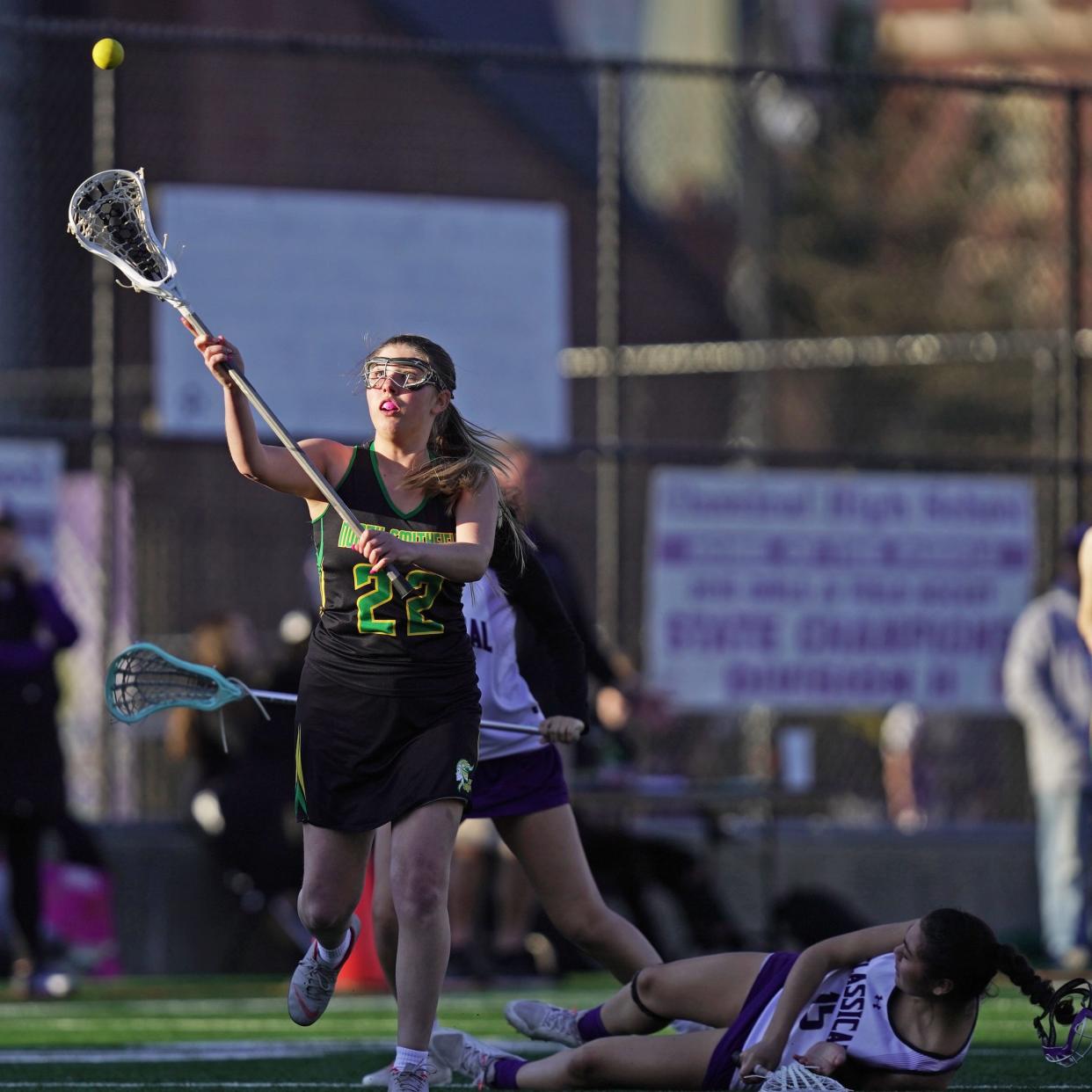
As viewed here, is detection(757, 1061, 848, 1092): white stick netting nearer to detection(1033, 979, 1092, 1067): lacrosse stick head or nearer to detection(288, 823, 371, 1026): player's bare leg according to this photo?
detection(1033, 979, 1092, 1067): lacrosse stick head

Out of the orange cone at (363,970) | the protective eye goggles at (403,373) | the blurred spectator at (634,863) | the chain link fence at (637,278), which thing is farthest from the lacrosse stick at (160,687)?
the chain link fence at (637,278)

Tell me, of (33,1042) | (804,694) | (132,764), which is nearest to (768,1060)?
(33,1042)

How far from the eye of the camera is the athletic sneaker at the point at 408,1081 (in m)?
6.00

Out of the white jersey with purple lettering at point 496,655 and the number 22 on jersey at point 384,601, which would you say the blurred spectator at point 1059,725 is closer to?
the white jersey with purple lettering at point 496,655

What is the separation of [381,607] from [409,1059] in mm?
1112

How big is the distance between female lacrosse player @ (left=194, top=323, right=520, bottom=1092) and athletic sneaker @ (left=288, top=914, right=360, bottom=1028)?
179 mm

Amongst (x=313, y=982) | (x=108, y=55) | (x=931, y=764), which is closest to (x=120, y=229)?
(x=108, y=55)

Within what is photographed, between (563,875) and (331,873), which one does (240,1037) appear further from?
(331,873)

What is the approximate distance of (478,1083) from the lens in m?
6.89

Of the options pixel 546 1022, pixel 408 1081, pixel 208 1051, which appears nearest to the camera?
pixel 408 1081

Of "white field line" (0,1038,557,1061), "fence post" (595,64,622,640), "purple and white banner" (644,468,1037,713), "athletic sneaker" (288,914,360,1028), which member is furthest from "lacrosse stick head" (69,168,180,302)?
"purple and white banner" (644,468,1037,713)

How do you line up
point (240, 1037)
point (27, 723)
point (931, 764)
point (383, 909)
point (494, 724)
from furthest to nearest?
1. point (931, 764)
2. point (27, 723)
3. point (240, 1037)
4. point (494, 724)
5. point (383, 909)

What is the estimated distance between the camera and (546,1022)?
715 cm

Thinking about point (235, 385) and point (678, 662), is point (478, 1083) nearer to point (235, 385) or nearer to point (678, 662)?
point (235, 385)
